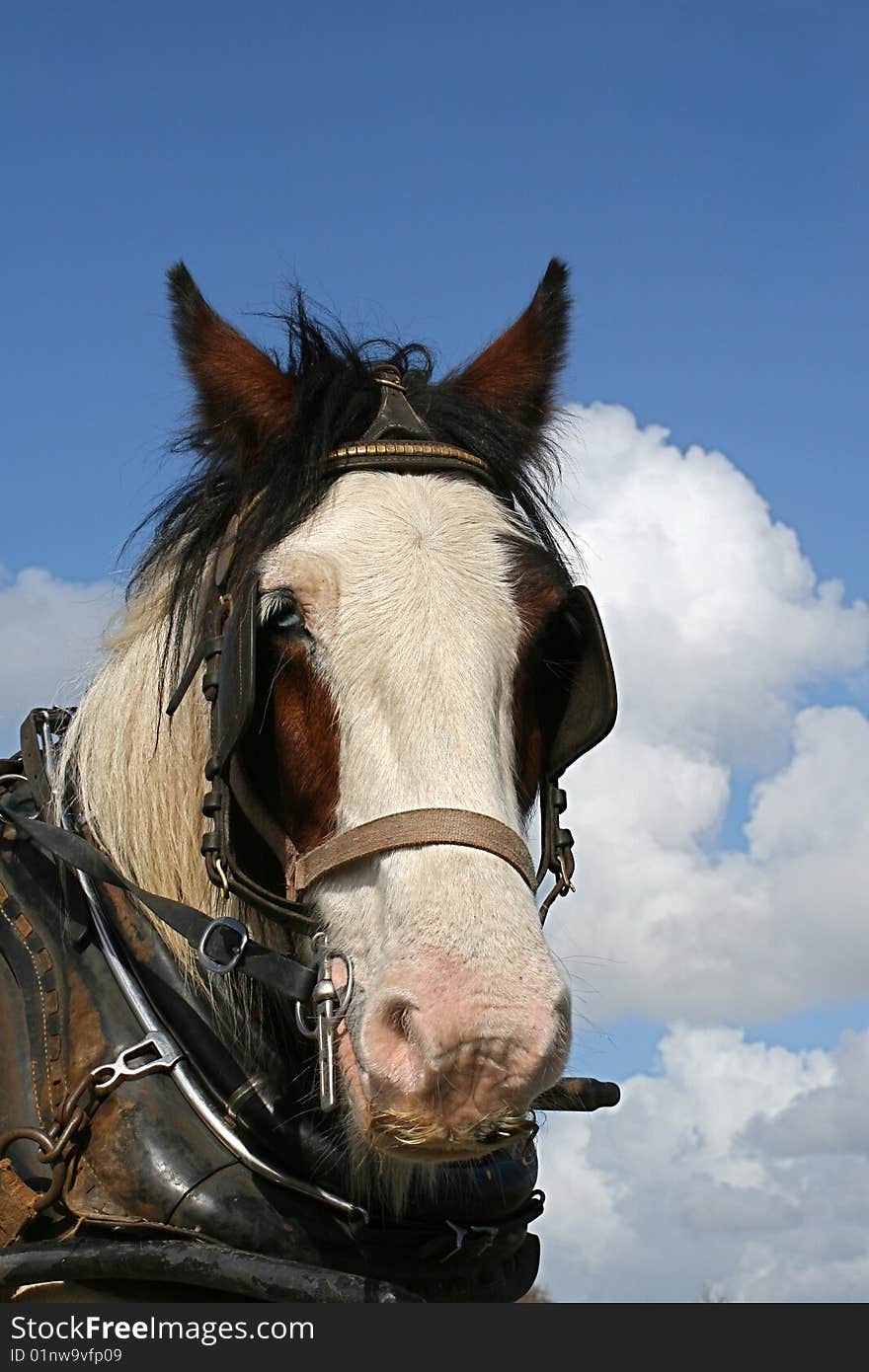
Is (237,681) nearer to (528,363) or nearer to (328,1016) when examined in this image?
(328,1016)

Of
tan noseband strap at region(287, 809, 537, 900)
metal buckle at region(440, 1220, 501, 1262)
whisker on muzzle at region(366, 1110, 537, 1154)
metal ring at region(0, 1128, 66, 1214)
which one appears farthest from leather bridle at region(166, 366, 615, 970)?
metal buckle at region(440, 1220, 501, 1262)

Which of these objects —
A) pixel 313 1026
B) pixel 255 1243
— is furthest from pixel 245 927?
pixel 255 1243

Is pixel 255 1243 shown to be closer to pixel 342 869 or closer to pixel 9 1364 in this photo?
pixel 9 1364

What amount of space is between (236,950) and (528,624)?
1131mm

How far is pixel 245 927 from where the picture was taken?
147 inches

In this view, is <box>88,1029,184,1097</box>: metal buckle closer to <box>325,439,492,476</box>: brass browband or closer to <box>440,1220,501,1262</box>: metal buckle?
<box>440,1220,501,1262</box>: metal buckle

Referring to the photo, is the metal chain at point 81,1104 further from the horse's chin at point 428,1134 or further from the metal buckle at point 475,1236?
the metal buckle at point 475,1236

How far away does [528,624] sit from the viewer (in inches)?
150

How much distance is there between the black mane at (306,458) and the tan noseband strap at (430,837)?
38.1 inches

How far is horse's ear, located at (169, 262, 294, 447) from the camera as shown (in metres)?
4.28

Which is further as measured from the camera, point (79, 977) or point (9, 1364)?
point (79, 977)

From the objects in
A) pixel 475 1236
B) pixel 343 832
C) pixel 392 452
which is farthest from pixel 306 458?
pixel 475 1236

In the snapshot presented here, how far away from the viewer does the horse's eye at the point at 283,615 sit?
3.68 meters

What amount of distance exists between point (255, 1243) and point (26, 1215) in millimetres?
584
